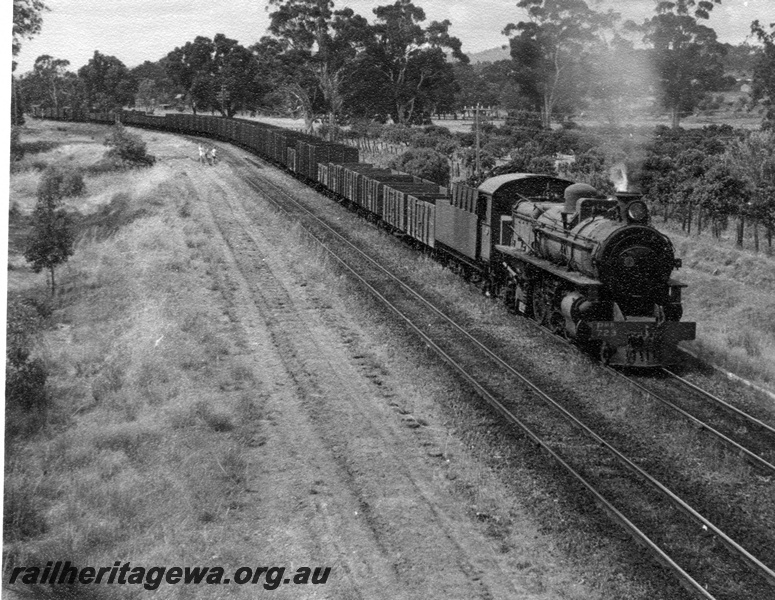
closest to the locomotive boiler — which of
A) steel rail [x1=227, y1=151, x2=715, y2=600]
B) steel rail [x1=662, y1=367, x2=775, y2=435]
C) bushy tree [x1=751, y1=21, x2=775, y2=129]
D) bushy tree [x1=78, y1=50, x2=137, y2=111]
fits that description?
steel rail [x1=662, y1=367, x2=775, y2=435]

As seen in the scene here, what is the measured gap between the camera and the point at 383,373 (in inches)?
575

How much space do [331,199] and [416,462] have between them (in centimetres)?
2683

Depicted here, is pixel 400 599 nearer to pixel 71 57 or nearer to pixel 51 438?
pixel 51 438

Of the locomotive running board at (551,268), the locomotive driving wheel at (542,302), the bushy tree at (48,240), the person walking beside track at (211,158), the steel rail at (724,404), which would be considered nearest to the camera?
the steel rail at (724,404)

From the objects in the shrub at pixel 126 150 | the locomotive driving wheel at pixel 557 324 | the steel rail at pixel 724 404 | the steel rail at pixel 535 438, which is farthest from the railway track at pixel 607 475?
the shrub at pixel 126 150

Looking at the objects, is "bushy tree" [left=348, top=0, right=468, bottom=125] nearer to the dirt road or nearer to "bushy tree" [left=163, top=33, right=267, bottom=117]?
"bushy tree" [left=163, top=33, right=267, bottom=117]

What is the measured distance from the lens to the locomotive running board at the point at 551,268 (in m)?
14.5

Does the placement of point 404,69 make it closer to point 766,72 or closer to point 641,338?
point 766,72

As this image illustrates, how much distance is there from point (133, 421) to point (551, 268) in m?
8.47

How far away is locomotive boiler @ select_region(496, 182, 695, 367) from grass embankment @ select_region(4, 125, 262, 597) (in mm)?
6295

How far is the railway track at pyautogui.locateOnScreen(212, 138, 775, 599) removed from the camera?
8.54 m

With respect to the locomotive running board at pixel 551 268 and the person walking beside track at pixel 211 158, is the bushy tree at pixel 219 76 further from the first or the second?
the locomotive running board at pixel 551 268

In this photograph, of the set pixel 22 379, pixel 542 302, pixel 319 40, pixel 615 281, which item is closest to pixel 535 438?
pixel 615 281

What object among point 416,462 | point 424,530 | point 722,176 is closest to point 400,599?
point 424,530
